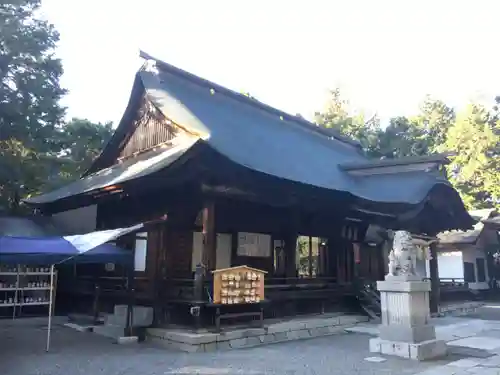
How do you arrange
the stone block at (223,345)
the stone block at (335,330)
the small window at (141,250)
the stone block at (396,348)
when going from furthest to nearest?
the stone block at (335,330), the small window at (141,250), the stone block at (223,345), the stone block at (396,348)

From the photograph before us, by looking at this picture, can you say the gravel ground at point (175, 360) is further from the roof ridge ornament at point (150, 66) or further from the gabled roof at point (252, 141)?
the roof ridge ornament at point (150, 66)

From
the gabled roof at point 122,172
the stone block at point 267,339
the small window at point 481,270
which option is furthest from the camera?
the small window at point 481,270

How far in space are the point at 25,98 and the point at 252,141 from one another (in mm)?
8193

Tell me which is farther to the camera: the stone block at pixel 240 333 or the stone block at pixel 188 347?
the stone block at pixel 240 333

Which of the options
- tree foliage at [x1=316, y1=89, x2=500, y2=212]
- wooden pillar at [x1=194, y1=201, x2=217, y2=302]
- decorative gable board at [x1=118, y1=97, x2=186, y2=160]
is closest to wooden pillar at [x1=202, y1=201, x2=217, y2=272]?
wooden pillar at [x1=194, y1=201, x2=217, y2=302]

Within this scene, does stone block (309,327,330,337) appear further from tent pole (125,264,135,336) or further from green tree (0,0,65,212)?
green tree (0,0,65,212)

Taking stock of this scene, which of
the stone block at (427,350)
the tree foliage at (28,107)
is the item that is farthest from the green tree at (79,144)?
the stone block at (427,350)

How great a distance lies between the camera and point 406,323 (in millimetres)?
7695

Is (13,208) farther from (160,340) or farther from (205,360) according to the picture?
(205,360)

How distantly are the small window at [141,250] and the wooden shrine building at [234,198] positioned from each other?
1.0 inches

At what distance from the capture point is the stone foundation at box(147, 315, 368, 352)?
27.1 ft

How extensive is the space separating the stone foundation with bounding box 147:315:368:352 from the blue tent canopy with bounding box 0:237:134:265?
1.76m

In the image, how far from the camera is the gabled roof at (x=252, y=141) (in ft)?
37.4

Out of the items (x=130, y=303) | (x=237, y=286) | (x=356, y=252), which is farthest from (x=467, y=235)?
(x=130, y=303)
